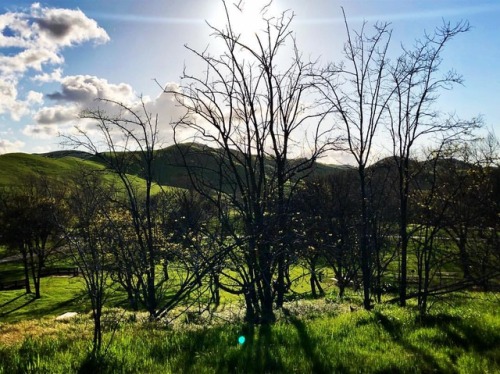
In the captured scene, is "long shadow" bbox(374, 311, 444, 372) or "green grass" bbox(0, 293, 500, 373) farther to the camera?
"long shadow" bbox(374, 311, 444, 372)

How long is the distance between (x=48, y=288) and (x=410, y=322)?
56.7m

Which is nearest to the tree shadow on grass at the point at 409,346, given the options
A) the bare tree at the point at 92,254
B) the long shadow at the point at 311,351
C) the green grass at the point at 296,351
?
the green grass at the point at 296,351

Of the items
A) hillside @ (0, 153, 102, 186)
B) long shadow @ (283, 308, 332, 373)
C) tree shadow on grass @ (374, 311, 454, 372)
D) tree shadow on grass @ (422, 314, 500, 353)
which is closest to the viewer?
long shadow @ (283, 308, 332, 373)

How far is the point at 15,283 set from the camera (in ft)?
180

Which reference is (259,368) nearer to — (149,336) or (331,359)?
(331,359)

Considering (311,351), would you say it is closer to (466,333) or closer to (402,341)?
(402,341)

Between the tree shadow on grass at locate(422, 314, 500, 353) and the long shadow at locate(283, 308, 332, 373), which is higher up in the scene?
the long shadow at locate(283, 308, 332, 373)

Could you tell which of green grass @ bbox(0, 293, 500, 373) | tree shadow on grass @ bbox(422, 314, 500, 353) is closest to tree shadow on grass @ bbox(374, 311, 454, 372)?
green grass @ bbox(0, 293, 500, 373)

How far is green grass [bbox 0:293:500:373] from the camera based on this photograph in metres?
5.00

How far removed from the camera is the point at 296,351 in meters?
5.67

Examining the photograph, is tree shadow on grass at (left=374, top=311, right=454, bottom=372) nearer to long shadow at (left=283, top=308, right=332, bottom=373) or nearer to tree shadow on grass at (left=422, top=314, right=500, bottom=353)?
tree shadow on grass at (left=422, top=314, right=500, bottom=353)

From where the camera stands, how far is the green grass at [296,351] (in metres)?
5.00

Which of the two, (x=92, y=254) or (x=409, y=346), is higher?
(x=92, y=254)

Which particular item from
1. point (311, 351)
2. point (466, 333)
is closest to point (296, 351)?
point (311, 351)
